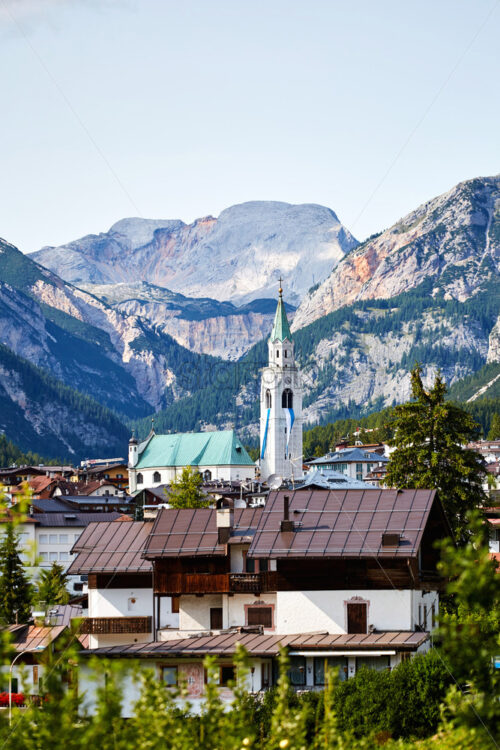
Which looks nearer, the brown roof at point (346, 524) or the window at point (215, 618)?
the brown roof at point (346, 524)

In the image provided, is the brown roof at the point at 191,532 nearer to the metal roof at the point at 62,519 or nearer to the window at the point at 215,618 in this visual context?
the window at the point at 215,618

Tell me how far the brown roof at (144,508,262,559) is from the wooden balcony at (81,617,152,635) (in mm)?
3080

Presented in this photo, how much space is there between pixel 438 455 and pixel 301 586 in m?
16.9

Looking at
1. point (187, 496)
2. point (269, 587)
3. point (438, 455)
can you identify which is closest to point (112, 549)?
point (269, 587)

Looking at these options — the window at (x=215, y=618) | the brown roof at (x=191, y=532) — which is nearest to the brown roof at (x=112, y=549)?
the brown roof at (x=191, y=532)

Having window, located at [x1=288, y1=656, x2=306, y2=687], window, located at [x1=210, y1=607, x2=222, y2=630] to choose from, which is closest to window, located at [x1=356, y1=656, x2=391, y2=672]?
window, located at [x1=288, y1=656, x2=306, y2=687]

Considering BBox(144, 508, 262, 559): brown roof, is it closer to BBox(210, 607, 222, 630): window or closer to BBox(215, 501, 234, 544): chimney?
BBox(215, 501, 234, 544): chimney

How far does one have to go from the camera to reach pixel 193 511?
59.2m

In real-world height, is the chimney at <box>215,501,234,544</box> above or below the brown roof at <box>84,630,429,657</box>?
above

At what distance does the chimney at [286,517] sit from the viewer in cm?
5250

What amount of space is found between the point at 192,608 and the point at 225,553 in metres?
2.69

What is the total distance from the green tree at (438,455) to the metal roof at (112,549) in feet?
44.7

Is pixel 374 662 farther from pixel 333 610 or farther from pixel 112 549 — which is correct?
pixel 112 549

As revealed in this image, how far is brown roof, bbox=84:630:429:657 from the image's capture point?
154ft
